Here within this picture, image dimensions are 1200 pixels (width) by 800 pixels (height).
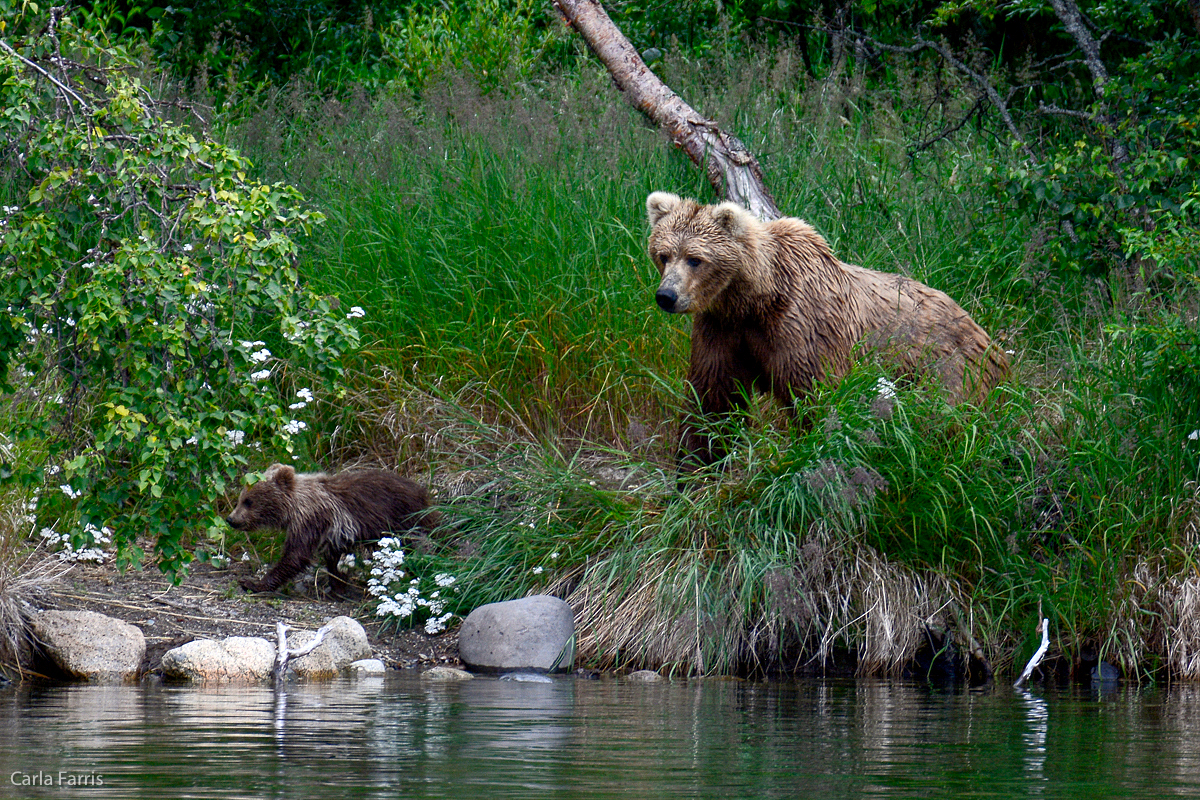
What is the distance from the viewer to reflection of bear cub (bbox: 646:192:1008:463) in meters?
7.14

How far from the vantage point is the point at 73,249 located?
19.2 ft

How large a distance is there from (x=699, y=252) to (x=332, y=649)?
2.71 meters

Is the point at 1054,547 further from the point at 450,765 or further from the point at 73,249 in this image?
the point at 73,249

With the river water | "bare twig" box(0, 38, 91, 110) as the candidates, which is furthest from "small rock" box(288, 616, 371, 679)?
"bare twig" box(0, 38, 91, 110)

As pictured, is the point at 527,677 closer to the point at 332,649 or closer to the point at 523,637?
the point at 523,637

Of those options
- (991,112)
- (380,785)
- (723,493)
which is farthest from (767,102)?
(380,785)

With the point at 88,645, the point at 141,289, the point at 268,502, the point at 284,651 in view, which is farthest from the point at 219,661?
the point at 141,289

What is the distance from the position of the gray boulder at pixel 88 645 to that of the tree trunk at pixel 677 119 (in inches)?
194

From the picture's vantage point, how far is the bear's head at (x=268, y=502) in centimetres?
774

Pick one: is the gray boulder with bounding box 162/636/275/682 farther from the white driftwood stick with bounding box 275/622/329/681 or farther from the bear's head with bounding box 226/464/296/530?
the bear's head with bounding box 226/464/296/530

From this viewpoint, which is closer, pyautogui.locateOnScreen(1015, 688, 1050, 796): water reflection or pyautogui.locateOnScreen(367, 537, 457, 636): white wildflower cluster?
pyautogui.locateOnScreen(1015, 688, 1050, 796): water reflection

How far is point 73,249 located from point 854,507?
12.3 feet

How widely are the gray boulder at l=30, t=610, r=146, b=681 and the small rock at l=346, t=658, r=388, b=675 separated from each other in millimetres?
998

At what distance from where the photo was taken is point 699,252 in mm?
7094
